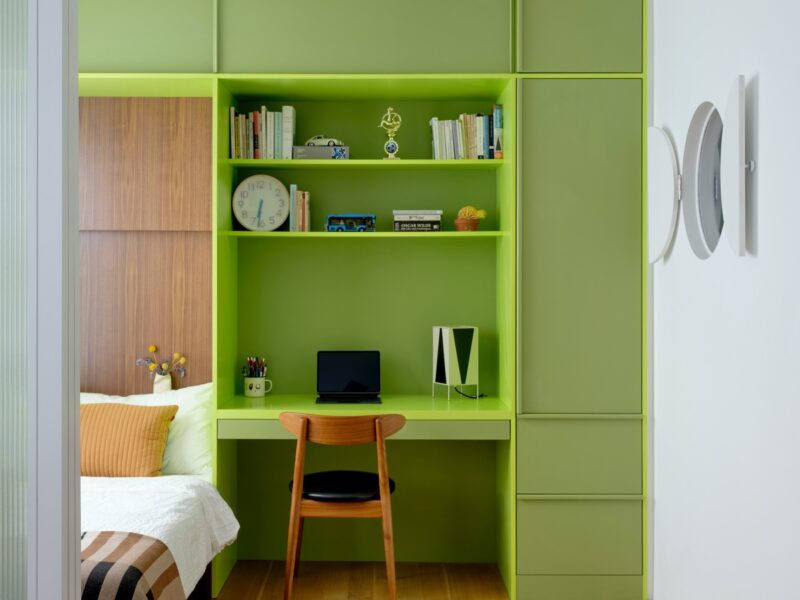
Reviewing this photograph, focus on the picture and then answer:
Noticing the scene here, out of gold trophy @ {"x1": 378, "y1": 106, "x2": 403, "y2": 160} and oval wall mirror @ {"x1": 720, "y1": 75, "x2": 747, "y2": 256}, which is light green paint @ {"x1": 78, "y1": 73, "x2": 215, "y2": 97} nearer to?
gold trophy @ {"x1": 378, "y1": 106, "x2": 403, "y2": 160}

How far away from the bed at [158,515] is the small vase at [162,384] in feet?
0.19

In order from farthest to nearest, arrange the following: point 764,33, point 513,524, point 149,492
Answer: point 513,524 < point 149,492 < point 764,33

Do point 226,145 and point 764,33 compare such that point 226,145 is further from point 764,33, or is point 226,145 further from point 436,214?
point 764,33

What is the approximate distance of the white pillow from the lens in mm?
3875

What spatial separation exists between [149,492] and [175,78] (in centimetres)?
175

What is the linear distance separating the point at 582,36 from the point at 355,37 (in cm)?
98

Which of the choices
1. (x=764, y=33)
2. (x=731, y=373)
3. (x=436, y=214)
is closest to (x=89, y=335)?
(x=436, y=214)

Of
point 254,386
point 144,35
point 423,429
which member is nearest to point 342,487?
point 423,429

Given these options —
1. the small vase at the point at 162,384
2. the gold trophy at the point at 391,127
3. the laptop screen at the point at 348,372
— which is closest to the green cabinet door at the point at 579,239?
the gold trophy at the point at 391,127

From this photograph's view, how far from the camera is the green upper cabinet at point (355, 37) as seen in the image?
3.87 m

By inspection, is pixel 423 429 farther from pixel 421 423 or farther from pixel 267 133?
pixel 267 133

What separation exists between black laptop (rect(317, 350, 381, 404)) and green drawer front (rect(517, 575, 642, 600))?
1.09 meters

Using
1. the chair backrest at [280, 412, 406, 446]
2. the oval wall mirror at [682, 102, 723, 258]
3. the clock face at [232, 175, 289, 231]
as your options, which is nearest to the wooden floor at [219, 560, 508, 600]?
the chair backrest at [280, 412, 406, 446]

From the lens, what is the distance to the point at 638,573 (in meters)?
3.80
